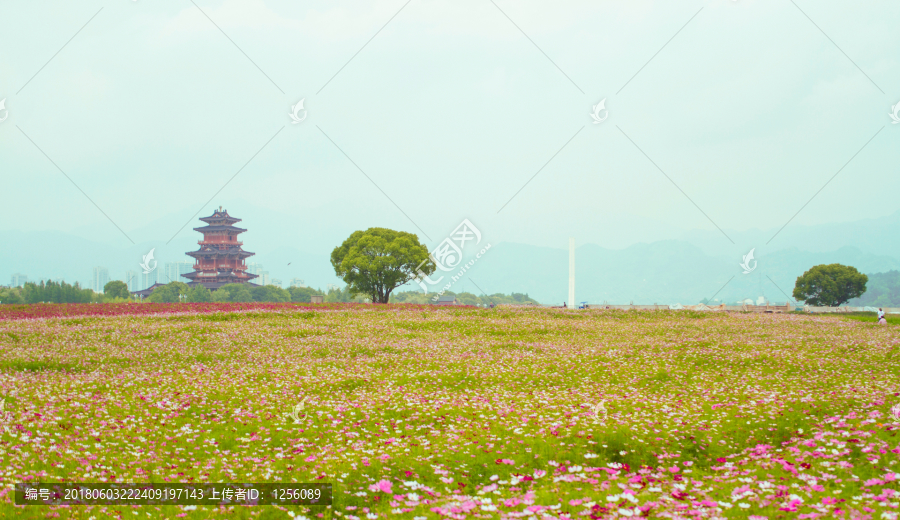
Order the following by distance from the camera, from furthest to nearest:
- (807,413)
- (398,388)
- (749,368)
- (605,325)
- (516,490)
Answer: (605,325)
(749,368)
(398,388)
(807,413)
(516,490)

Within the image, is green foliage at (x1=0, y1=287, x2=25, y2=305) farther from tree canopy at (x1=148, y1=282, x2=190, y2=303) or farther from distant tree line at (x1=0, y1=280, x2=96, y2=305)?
tree canopy at (x1=148, y1=282, x2=190, y2=303)

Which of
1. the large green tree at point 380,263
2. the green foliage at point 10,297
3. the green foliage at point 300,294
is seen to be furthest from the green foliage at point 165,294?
the large green tree at point 380,263

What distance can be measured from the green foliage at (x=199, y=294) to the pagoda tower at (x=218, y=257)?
5788 mm

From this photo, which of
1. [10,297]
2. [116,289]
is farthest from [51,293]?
[116,289]

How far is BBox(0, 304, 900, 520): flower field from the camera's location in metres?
7.86

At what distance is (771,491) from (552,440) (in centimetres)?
439

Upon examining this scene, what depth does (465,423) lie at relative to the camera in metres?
13.2

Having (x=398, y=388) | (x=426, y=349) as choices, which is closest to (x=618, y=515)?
(x=398, y=388)

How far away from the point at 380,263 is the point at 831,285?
77.0 meters

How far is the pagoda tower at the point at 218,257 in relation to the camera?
124 metres

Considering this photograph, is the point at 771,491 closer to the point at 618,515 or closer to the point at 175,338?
the point at 618,515

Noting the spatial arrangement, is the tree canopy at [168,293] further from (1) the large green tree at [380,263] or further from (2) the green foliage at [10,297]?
(1) the large green tree at [380,263]

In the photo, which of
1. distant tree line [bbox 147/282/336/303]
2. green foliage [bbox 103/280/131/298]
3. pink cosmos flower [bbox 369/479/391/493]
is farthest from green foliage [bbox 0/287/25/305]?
pink cosmos flower [bbox 369/479/391/493]

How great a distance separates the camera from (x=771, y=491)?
25.2 feet
